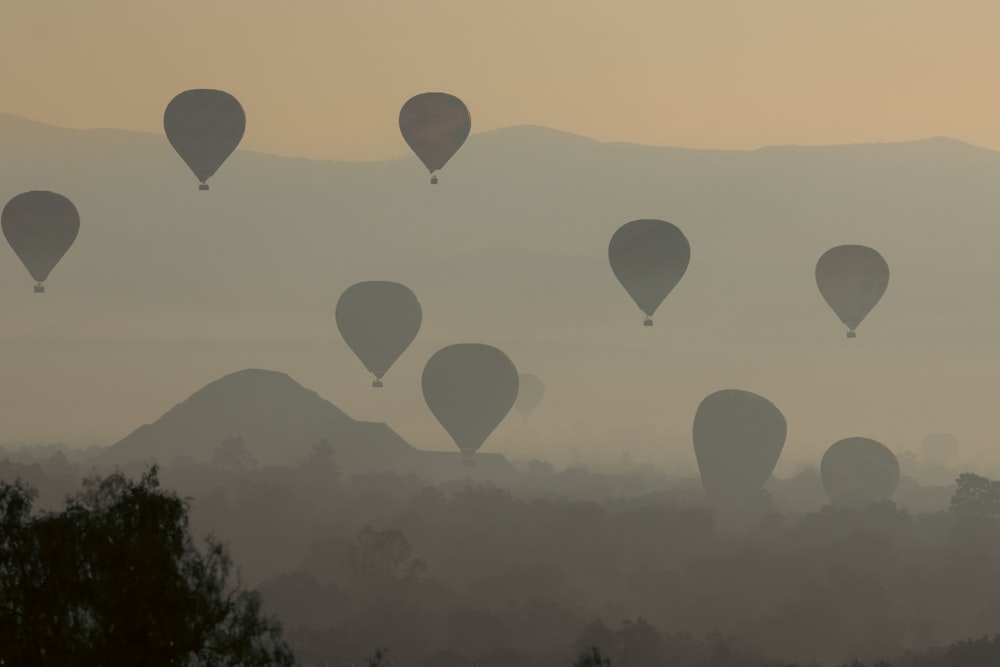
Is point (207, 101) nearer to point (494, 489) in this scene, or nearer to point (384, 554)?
point (384, 554)

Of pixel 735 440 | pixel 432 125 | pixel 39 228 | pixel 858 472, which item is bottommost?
pixel 39 228

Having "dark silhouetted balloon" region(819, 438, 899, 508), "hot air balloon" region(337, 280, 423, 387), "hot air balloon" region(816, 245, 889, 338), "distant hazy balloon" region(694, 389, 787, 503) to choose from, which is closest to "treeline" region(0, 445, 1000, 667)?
"distant hazy balloon" region(694, 389, 787, 503)

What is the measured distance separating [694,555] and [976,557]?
22668mm

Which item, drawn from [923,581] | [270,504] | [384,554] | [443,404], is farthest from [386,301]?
[923,581]

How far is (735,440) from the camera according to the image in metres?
160

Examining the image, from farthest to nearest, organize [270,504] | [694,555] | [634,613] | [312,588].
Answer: [270,504], [694,555], [634,613], [312,588]

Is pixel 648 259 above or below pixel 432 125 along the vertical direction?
below

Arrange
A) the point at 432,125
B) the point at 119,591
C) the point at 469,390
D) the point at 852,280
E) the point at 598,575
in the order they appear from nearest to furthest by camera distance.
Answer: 1. the point at 119,591
2. the point at 432,125
3. the point at 598,575
4. the point at 852,280
5. the point at 469,390

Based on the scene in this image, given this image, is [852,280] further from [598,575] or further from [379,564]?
[379,564]

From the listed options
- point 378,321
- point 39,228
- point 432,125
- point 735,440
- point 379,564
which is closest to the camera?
point 379,564

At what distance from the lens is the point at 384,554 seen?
113688 millimetres

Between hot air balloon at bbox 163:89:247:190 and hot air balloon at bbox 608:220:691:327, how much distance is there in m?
31.8

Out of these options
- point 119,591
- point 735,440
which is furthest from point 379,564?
point 119,591

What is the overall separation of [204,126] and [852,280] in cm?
5161
